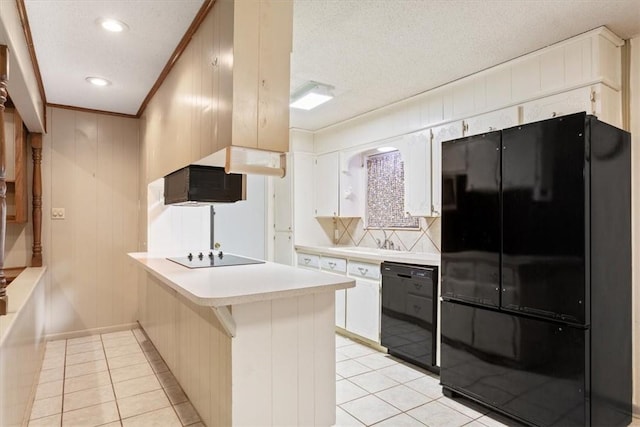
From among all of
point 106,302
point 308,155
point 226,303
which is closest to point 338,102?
point 308,155

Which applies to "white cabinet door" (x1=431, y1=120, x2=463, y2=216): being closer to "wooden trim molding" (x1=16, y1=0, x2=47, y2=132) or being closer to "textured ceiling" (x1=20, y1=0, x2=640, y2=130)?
"textured ceiling" (x1=20, y1=0, x2=640, y2=130)

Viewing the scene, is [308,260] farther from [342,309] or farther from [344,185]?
[344,185]

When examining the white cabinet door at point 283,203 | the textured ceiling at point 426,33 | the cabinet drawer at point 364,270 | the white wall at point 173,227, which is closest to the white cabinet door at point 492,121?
the textured ceiling at point 426,33

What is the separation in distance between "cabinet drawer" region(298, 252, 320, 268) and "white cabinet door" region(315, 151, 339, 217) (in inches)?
22.6

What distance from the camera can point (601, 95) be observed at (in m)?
2.32

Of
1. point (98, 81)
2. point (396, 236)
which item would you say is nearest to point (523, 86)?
point (396, 236)

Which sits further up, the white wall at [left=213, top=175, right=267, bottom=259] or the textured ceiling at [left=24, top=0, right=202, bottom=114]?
the textured ceiling at [left=24, top=0, right=202, bottom=114]

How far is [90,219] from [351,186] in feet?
9.70

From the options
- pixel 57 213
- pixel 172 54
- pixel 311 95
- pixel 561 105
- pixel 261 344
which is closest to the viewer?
pixel 261 344

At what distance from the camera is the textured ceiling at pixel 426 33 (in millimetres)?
2119

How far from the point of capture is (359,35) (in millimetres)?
2439

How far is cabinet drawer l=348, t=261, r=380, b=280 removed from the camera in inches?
141

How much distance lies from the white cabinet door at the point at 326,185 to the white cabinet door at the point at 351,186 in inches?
3.6

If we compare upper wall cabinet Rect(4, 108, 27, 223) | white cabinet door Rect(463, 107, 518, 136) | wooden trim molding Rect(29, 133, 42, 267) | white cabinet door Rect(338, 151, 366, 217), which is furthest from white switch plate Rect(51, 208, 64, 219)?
white cabinet door Rect(463, 107, 518, 136)
